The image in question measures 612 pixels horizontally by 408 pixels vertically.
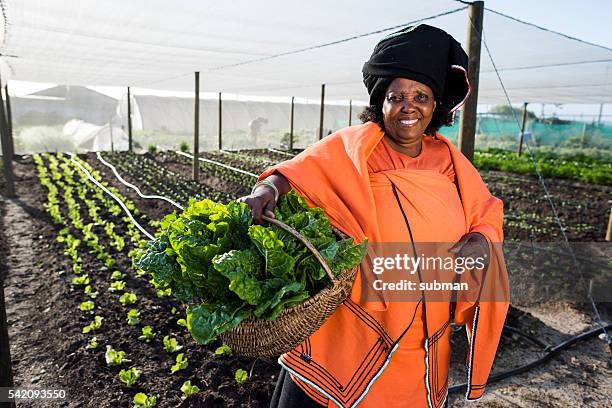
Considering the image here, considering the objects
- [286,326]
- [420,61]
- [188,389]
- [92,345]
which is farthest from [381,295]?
[92,345]

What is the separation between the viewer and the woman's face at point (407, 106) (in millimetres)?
1368

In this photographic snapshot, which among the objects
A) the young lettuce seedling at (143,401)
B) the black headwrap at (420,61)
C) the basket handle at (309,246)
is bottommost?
the young lettuce seedling at (143,401)

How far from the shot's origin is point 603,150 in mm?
17750

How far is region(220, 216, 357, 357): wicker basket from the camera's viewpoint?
1096 mm

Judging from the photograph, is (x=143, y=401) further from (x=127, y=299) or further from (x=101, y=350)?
(x=127, y=299)

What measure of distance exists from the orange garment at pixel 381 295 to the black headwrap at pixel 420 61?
0.61ft

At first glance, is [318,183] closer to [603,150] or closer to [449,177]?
[449,177]

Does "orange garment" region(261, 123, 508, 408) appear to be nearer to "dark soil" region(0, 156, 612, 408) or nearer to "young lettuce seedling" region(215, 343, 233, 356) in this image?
"dark soil" region(0, 156, 612, 408)

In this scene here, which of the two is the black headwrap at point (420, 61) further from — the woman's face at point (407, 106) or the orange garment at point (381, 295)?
the orange garment at point (381, 295)

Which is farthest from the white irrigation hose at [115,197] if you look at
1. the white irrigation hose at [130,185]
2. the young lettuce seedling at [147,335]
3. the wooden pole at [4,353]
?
the wooden pole at [4,353]

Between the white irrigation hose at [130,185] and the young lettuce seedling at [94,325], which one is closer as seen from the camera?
the young lettuce seedling at [94,325]

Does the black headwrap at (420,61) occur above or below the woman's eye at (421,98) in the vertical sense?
above

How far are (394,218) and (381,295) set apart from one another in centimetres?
25

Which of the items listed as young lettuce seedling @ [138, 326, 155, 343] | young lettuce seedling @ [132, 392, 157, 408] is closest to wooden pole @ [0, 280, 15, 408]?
young lettuce seedling @ [132, 392, 157, 408]
